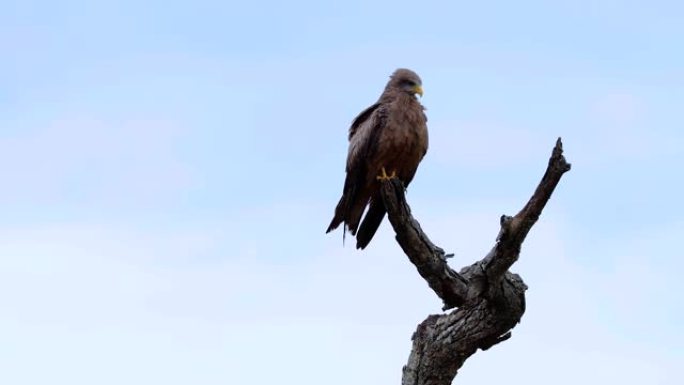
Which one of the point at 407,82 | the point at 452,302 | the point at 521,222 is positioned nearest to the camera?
the point at 521,222

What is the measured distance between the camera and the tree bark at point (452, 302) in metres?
7.28

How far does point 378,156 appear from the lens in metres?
9.59

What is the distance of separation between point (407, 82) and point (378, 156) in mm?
→ 1008

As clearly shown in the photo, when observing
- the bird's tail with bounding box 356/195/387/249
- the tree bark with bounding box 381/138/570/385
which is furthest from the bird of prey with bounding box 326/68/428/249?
the tree bark with bounding box 381/138/570/385

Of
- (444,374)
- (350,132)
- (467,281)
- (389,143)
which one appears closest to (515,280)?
(467,281)

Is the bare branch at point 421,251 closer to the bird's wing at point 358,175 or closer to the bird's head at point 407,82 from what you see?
the bird's wing at point 358,175

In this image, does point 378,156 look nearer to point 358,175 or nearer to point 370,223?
point 358,175

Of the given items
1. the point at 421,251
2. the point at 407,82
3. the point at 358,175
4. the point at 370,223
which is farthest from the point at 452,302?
the point at 407,82

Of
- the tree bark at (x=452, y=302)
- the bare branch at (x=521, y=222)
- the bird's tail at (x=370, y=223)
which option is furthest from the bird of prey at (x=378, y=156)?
the bare branch at (x=521, y=222)

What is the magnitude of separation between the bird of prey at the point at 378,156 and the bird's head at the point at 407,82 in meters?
0.11

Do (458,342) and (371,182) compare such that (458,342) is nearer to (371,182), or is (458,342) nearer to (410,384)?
(410,384)

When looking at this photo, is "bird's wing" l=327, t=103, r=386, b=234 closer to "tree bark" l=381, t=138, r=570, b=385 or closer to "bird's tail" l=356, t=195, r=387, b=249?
"bird's tail" l=356, t=195, r=387, b=249

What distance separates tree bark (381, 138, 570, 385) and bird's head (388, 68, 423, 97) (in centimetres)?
266

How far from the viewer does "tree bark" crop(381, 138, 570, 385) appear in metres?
7.28
